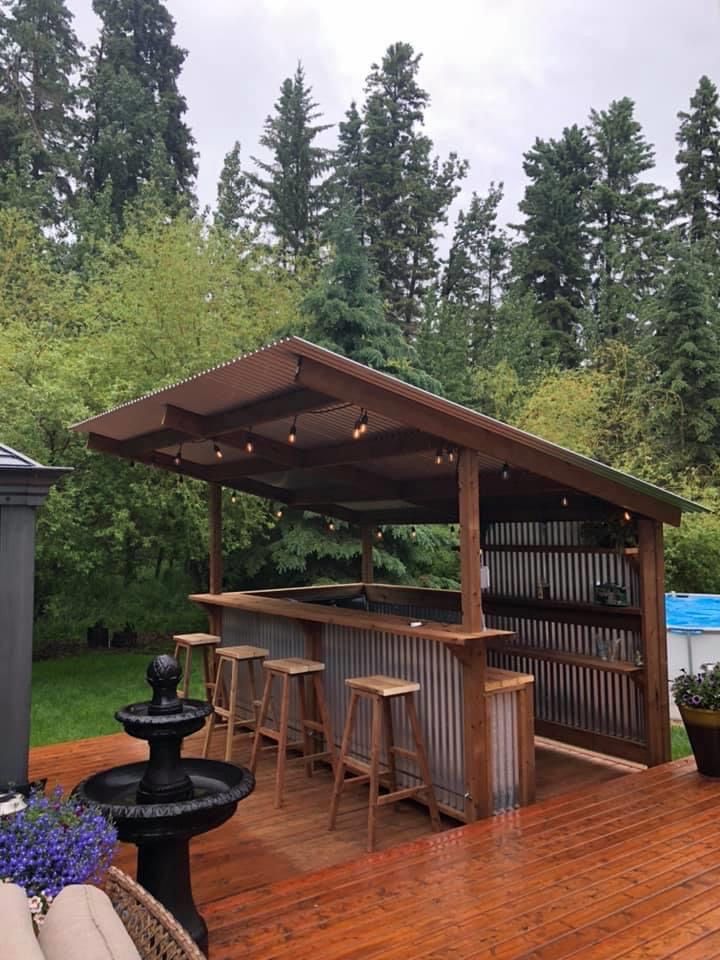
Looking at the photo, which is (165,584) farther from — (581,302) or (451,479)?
(581,302)

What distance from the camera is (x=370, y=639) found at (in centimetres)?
506

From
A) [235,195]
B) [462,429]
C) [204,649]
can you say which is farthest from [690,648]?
[235,195]

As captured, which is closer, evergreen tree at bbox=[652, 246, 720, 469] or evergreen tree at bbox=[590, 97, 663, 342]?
evergreen tree at bbox=[652, 246, 720, 469]

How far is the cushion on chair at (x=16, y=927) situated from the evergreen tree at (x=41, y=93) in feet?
56.4

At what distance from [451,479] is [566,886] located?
3.69 m

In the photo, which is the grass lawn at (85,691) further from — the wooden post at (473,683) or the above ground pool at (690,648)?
the above ground pool at (690,648)

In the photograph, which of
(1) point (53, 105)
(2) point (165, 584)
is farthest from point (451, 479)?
(1) point (53, 105)

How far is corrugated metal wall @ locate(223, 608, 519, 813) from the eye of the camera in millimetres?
4281

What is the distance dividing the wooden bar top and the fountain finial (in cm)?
175

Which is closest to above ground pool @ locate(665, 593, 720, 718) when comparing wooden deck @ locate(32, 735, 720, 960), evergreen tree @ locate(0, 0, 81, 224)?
wooden deck @ locate(32, 735, 720, 960)

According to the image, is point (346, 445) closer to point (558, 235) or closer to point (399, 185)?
point (399, 185)

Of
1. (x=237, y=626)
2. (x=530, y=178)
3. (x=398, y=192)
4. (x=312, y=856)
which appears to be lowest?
(x=312, y=856)

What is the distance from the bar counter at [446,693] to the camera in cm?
413

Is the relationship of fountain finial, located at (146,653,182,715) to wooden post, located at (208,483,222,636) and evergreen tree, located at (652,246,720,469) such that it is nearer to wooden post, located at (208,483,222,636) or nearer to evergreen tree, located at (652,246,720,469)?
wooden post, located at (208,483,222,636)
